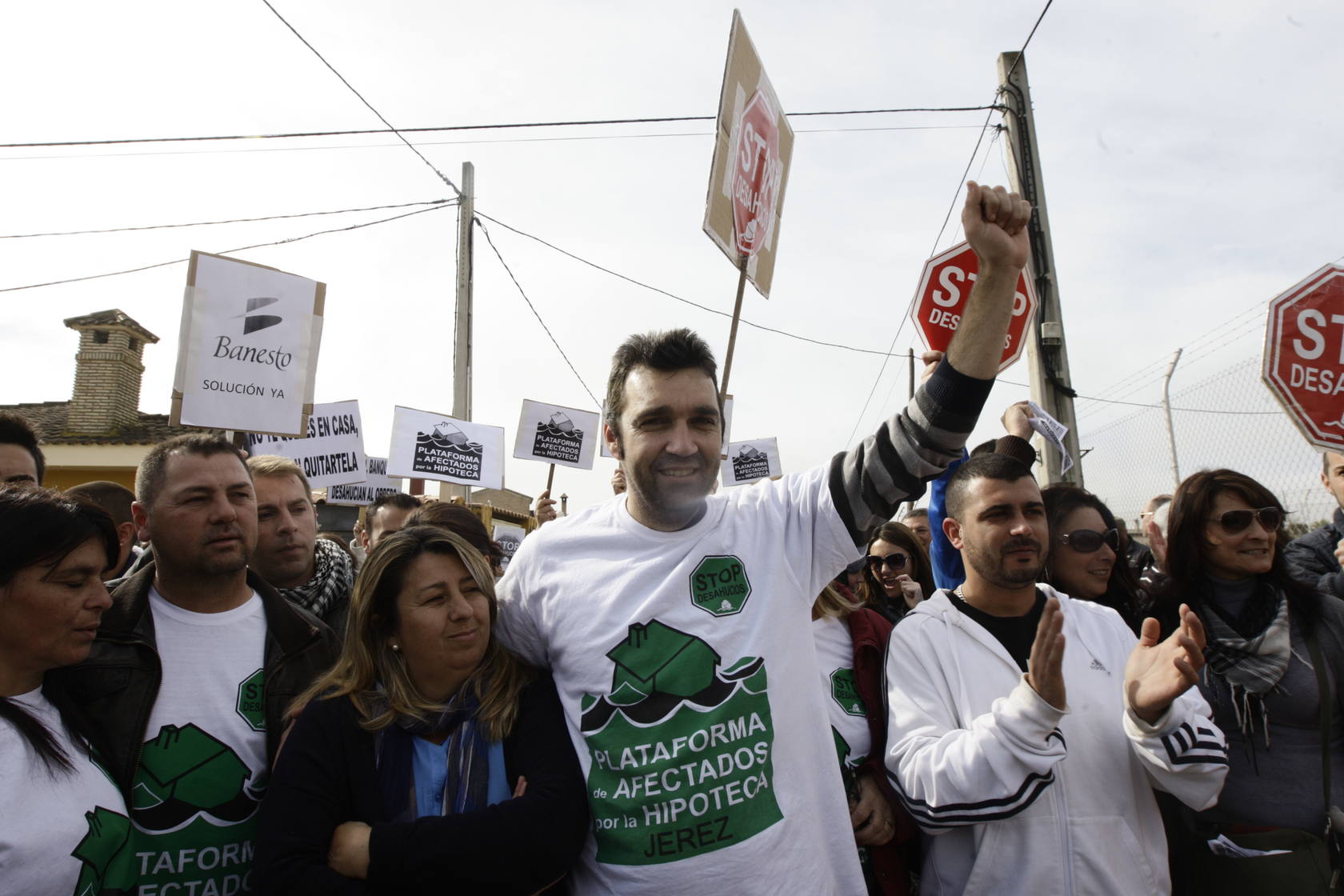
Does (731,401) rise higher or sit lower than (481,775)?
higher

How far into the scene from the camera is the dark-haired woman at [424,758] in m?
1.84

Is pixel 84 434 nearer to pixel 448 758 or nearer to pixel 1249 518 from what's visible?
pixel 448 758

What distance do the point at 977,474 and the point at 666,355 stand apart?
122 cm

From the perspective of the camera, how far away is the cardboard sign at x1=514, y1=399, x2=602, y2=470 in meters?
9.03

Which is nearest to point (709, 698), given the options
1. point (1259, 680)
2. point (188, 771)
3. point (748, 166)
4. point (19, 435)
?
point (188, 771)

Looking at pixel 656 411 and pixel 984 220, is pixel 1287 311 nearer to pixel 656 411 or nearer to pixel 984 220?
pixel 984 220

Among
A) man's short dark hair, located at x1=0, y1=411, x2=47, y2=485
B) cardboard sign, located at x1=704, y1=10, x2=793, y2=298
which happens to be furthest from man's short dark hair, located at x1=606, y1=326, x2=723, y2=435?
man's short dark hair, located at x1=0, y1=411, x2=47, y2=485

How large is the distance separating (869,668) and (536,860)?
1.20 meters

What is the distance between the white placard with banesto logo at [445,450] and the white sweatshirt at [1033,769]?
688 cm

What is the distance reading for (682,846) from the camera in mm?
1818

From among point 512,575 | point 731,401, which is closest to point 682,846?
point 512,575

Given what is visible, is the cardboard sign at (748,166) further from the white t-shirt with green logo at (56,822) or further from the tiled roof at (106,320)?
the tiled roof at (106,320)

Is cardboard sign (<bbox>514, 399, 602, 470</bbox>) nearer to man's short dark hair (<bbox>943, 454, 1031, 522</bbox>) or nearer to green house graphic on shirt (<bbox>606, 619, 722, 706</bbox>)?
man's short dark hair (<bbox>943, 454, 1031, 522</bbox>)

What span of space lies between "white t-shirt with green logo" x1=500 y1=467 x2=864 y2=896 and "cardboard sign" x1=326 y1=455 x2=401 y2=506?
24.3 ft
